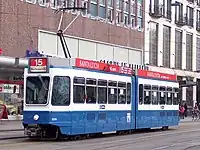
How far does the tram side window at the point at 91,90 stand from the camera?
2295cm

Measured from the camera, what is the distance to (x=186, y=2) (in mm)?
61562

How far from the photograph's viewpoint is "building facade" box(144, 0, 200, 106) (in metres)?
53.5

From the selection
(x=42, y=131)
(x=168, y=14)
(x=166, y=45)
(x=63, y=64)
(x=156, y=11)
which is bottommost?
(x=42, y=131)

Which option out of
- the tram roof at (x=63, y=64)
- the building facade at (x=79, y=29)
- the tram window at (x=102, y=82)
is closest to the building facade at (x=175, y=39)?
the building facade at (x=79, y=29)

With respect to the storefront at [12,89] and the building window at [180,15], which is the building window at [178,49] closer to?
the building window at [180,15]

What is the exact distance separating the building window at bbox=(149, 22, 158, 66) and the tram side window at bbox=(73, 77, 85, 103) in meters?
31.1

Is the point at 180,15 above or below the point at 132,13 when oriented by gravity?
above

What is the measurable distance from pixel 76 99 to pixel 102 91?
217 centimetres

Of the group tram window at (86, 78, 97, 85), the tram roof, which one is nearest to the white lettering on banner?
the tram roof

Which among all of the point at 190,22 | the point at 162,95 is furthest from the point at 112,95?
the point at 190,22

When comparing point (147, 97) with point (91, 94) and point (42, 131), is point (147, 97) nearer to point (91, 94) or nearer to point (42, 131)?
point (91, 94)

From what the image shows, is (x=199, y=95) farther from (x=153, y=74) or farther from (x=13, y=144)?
(x=13, y=144)

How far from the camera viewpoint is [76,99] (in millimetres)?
Result: 22203

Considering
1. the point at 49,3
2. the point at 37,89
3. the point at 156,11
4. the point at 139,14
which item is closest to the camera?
the point at 37,89
